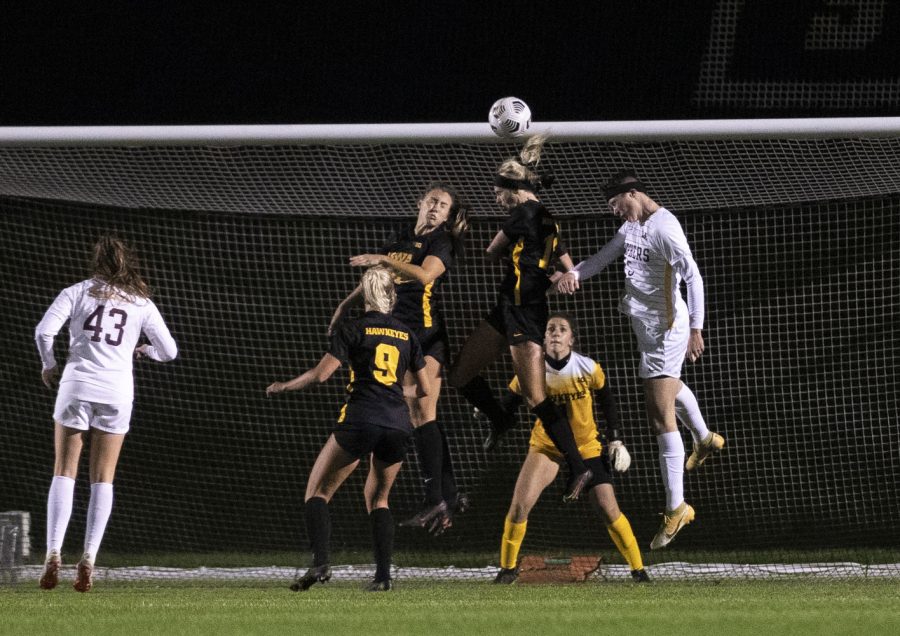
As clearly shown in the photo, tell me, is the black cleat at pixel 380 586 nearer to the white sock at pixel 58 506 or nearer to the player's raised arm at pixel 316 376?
the player's raised arm at pixel 316 376

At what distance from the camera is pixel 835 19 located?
10.3m

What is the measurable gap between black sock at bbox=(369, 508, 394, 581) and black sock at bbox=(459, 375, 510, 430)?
129 centimetres

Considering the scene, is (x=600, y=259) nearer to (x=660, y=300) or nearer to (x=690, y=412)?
(x=660, y=300)

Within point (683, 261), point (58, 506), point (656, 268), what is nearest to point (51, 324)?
point (58, 506)

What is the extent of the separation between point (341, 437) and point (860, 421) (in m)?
4.79

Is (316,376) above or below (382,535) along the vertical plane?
above

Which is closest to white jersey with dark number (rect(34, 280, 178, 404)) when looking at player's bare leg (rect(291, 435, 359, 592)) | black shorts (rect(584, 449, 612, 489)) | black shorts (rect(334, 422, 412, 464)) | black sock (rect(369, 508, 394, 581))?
player's bare leg (rect(291, 435, 359, 592))

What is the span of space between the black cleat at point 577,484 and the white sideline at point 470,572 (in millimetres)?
1421

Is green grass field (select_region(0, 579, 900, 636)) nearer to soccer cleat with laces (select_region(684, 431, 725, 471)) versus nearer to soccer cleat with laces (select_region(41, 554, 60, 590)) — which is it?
soccer cleat with laces (select_region(41, 554, 60, 590))

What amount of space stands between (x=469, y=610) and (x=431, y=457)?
217cm

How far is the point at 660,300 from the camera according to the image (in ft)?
25.4

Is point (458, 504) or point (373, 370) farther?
point (458, 504)

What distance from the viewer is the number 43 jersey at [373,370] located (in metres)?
6.75

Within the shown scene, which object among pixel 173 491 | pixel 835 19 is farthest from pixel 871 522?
pixel 173 491
